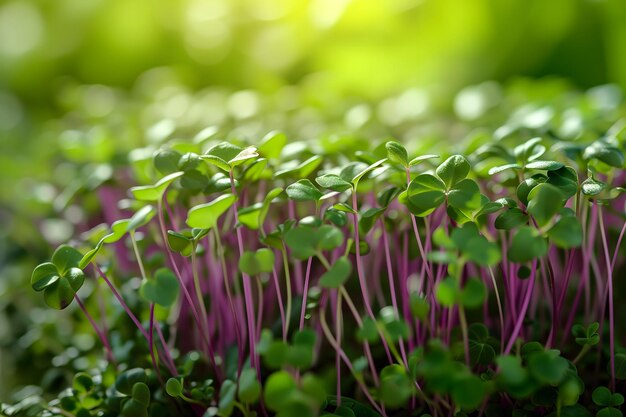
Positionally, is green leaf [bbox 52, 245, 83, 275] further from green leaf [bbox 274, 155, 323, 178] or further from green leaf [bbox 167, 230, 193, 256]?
green leaf [bbox 274, 155, 323, 178]

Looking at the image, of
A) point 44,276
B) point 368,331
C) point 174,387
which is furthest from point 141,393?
point 368,331

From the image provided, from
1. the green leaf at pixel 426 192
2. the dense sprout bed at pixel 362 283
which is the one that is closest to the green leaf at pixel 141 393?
the dense sprout bed at pixel 362 283

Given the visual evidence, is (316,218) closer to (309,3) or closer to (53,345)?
(53,345)

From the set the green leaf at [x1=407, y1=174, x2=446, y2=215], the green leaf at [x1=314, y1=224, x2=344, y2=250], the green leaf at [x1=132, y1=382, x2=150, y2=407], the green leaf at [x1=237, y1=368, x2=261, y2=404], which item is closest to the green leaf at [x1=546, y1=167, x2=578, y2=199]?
the green leaf at [x1=407, y1=174, x2=446, y2=215]

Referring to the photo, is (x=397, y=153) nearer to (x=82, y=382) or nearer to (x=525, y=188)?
(x=525, y=188)

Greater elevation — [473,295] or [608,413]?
[473,295]

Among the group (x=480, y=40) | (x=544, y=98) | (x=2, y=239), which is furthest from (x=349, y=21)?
(x=2, y=239)

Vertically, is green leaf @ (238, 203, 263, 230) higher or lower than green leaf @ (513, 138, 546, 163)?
higher

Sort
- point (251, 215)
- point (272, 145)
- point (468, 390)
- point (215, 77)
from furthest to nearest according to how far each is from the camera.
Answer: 1. point (215, 77)
2. point (272, 145)
3. point (251, 215)
4. point (468, 390)
